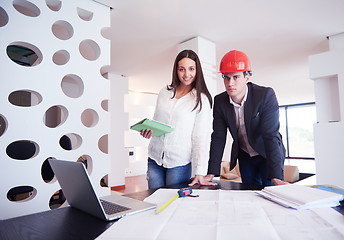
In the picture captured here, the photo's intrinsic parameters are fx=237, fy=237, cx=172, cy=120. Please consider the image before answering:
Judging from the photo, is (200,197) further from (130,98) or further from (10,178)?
(130,98)

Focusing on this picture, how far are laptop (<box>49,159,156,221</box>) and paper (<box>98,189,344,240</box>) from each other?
0.05 meters

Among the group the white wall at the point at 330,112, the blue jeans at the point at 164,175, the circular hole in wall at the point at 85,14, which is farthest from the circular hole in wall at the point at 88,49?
the white wall at the point at 330,112

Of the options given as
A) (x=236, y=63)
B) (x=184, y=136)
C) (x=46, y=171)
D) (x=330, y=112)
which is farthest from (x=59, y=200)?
(x=330, y=112)

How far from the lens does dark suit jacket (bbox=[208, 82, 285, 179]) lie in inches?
51.5

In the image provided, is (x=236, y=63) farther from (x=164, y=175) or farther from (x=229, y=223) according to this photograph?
(x=229, y=223)

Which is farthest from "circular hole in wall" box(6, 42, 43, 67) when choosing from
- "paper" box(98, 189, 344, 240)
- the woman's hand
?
"paper" box(98, 189, 344, 240)

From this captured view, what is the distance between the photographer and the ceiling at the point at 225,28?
8.98ft

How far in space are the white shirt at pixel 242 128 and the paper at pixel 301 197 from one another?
2.12 feet

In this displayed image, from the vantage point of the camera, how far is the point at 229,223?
2.11ft

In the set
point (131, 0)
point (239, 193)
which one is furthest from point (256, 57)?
point (239, 193)

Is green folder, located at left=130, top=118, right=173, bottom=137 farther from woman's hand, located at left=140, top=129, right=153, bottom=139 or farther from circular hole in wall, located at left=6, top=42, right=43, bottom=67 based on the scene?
circular hole in wall, located at left=6, top=42, right=43, bottom=67

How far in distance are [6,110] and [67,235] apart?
5.60 feet

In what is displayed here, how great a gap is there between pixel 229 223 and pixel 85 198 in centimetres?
44

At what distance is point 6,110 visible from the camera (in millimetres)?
1891
